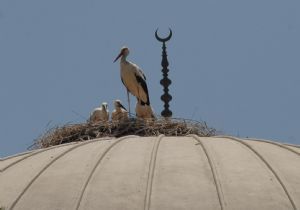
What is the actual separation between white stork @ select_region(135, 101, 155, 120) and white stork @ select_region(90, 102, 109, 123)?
689 millimetres

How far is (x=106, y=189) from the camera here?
33.7m

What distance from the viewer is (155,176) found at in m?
34.1

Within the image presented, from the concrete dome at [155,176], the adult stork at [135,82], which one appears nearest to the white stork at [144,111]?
the adult stork at [135,82]

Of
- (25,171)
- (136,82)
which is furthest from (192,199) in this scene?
(136,82)

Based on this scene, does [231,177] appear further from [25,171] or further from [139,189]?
[25,171]

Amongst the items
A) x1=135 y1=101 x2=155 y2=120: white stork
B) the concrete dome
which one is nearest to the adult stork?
x1=135 y1=101 x2=155 y2=120: white stork

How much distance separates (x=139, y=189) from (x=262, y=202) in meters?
2.32

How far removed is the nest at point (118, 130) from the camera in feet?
124

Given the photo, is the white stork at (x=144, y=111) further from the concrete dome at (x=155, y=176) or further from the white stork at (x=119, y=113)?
the concrete dome at (x=155, y=176)

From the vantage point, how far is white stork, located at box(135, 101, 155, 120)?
3931 centimetres

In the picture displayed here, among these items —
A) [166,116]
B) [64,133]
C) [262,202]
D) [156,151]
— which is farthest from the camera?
[166,116]

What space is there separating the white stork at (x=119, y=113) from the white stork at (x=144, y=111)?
288 millimetres

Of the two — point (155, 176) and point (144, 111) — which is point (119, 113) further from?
point (155, 176)

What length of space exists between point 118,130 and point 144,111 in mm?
1818
